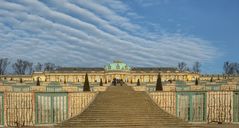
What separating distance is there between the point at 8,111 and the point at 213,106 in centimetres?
1177

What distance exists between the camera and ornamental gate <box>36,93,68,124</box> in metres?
23.0

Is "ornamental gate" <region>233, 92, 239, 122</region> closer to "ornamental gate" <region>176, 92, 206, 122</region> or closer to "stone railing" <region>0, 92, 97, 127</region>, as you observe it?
"ornamental gate" <region>176, 92, 206, 122</region>

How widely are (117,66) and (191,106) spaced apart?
124171 mm

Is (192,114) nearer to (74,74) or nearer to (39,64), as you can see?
(74,74)

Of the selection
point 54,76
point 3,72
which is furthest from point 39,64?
point 3,72

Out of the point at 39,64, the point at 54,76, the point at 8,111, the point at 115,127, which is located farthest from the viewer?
the point at 39,64

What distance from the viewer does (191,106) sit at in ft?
76.5

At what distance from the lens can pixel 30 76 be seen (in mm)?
137875

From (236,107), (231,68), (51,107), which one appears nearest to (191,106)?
(236,107)

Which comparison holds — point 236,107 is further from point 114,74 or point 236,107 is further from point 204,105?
point 114,74

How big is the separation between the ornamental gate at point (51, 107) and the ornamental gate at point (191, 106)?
6642 mm

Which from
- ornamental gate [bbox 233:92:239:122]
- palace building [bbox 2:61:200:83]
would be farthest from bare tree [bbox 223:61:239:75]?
ornamental gate [bbox 233:92:239:122]

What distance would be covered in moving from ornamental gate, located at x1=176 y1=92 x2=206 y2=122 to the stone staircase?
5.03ft

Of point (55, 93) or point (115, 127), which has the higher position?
point (55, 93)
